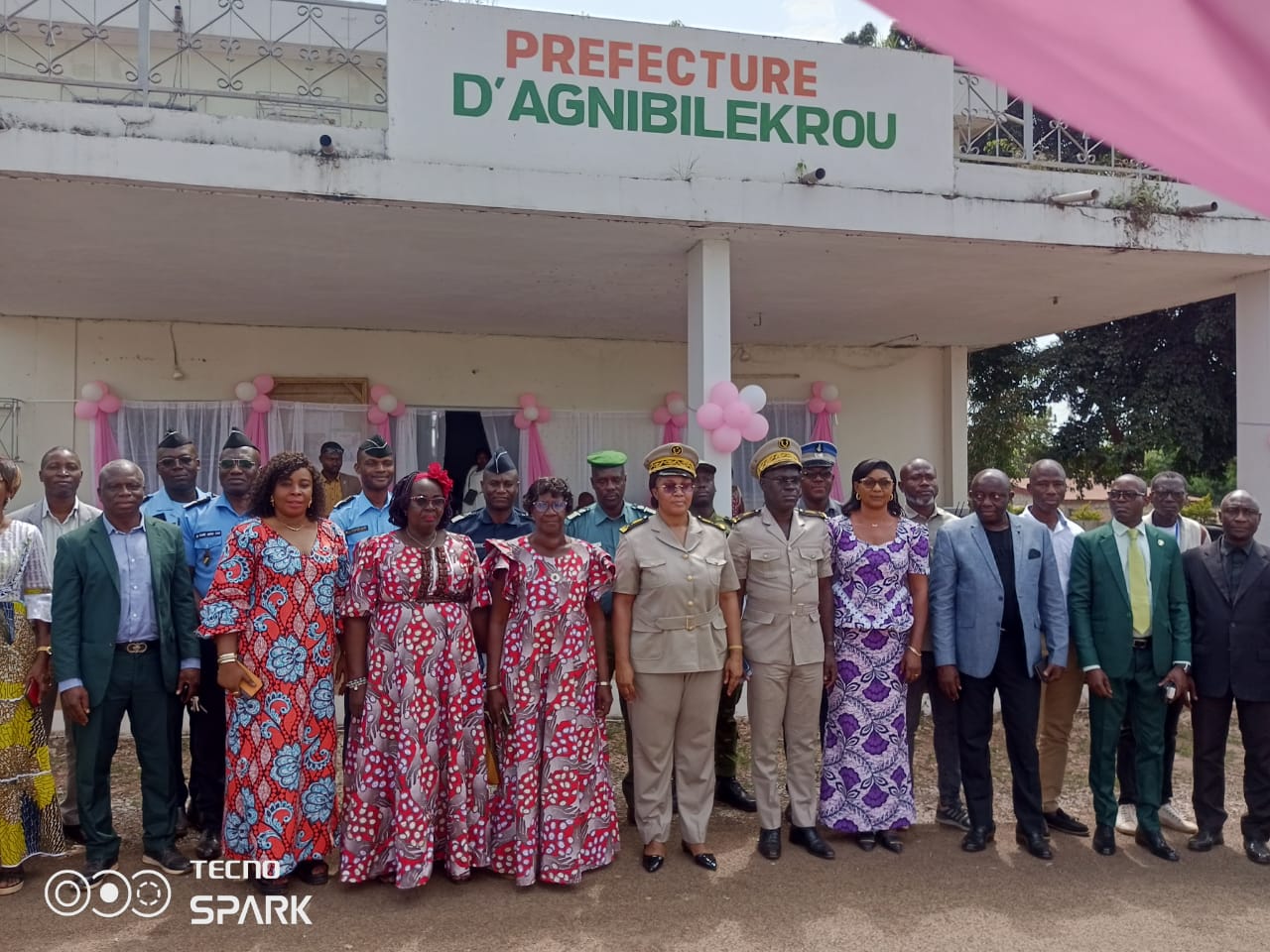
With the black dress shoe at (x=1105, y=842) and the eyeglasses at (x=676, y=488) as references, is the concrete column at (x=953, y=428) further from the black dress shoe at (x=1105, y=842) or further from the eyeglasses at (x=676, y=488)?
the eyeglasses at (x=676, y=488)

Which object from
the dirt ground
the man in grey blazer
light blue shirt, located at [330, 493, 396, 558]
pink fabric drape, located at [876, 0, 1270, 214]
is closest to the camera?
pink fabric drape, located at [876, 0, 1270, 214]

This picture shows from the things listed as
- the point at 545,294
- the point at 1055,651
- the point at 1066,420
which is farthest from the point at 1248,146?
the point at 1066,420

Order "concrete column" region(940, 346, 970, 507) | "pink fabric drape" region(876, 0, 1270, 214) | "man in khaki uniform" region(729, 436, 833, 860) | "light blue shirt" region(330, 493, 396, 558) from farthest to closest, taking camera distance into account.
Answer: "concrete column" region(940, 346, 970, 507) → "light blue shirt" region(330, 493, 396, 558) → "man in khaki uniform" region(729, 436, 833, 860) → "pink fabric drape" region(876, 0, 1270, 214)

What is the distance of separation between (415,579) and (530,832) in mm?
1097

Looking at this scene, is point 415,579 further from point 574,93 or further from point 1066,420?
point 1066,420

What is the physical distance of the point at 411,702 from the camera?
3.66 meters

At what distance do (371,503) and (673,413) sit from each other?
500 centimetres

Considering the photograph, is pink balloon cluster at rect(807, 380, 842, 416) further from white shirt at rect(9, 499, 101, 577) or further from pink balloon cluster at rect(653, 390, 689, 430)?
white shirt at rect(9, 499, 101, 577)

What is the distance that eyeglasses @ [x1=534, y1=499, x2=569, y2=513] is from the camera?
3.85m

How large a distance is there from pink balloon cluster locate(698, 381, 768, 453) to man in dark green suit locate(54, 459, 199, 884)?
3.25 m

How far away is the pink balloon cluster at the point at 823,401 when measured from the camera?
9875 mm

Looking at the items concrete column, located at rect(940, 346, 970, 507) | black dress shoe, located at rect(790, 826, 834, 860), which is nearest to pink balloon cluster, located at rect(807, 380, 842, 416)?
concrete column, located at rect(940, 346, 970, 507)

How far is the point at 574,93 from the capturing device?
18.7 feet

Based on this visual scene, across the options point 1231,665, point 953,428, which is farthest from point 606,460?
point 953,428
